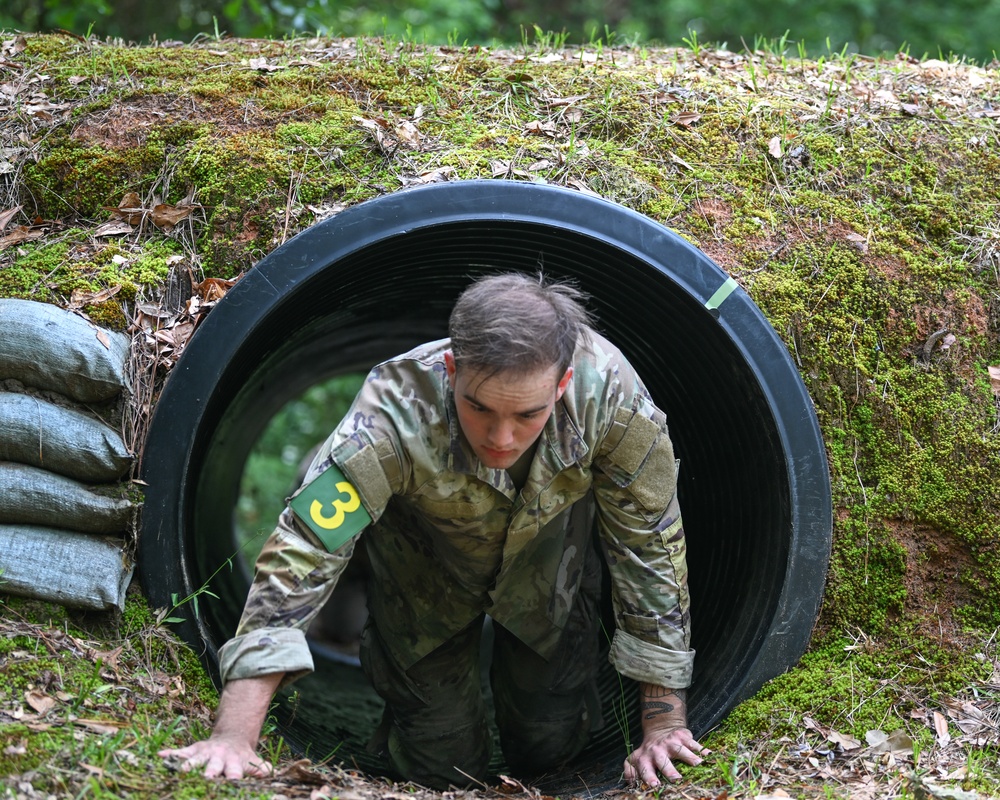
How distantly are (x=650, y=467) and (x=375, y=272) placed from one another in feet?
5.51

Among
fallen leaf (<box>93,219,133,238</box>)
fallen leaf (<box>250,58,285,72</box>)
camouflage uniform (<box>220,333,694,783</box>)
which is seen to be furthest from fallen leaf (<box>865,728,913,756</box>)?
fallen leaf (<box>250,58,285,72</box>)

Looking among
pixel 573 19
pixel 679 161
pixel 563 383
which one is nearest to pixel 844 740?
pixel 563 383

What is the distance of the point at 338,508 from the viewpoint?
262 cm

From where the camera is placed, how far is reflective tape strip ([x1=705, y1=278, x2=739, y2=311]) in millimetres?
3504

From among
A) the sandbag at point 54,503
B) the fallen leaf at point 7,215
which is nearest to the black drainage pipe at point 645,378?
the sandbag at point 54,503

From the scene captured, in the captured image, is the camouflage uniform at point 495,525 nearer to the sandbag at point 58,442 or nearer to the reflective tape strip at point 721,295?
the reflective tape strip at point 721,295

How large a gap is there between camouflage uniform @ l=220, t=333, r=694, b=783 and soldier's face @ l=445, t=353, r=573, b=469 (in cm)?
17

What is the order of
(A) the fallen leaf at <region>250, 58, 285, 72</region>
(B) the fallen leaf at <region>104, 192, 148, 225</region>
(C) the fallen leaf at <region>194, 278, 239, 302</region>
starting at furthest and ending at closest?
1. (A) the fallen leaf at <region>250, 58, 285, 72</region>
2. (B) the fallen leaf at <region>104, 192, 148, 225</region>
3. (C) the fallen leaf at <region>194, 278, 239, 302</region>

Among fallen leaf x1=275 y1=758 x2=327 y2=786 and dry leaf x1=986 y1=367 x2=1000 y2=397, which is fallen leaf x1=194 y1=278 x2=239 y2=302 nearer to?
fallen leaf x1=275 y1=758 x2=327 y2=786

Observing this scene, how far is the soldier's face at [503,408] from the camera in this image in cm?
258

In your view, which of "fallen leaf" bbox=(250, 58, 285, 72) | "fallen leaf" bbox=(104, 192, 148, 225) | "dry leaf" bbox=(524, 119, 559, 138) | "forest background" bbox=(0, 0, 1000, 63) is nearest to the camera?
"fallen leaf" bbox=(104, 192, 148, 225)

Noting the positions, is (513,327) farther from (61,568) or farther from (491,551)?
(61,568)

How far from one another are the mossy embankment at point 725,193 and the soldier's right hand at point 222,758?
1.68 meters

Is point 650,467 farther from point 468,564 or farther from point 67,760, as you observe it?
point 67,760
